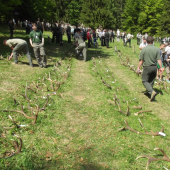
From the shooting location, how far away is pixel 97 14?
44.6m

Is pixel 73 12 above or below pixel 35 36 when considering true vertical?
above

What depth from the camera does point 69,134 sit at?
4184mm

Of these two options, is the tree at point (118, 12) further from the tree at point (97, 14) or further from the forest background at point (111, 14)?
the tree at point (97, 14)

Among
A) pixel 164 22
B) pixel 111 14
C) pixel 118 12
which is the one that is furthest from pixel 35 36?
pixel 118 12

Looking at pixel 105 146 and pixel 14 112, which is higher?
pixel 14 112

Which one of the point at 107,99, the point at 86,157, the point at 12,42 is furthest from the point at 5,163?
the point at 12,42

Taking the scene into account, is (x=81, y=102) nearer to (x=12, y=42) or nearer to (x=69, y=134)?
(x=69, y=134)

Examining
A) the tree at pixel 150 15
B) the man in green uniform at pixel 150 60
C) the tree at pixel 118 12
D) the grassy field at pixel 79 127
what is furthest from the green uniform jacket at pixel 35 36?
the tree at pixel 118 12

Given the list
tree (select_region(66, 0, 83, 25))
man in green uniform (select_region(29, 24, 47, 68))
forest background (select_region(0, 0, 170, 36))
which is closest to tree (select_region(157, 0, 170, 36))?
forest background (select_region(0, 0, 170, 36))

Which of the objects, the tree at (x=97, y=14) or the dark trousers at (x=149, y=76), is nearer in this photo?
the dark trousers at (x=149, y=76)

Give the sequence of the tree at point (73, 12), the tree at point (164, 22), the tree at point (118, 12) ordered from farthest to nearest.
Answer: the tree at point (118, 12)
the tree at point (73, 12)
the tree at point (164, 22)

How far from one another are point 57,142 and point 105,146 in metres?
0.98

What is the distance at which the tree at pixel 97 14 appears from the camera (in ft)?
145

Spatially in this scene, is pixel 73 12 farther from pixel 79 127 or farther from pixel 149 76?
pixel 79 127
